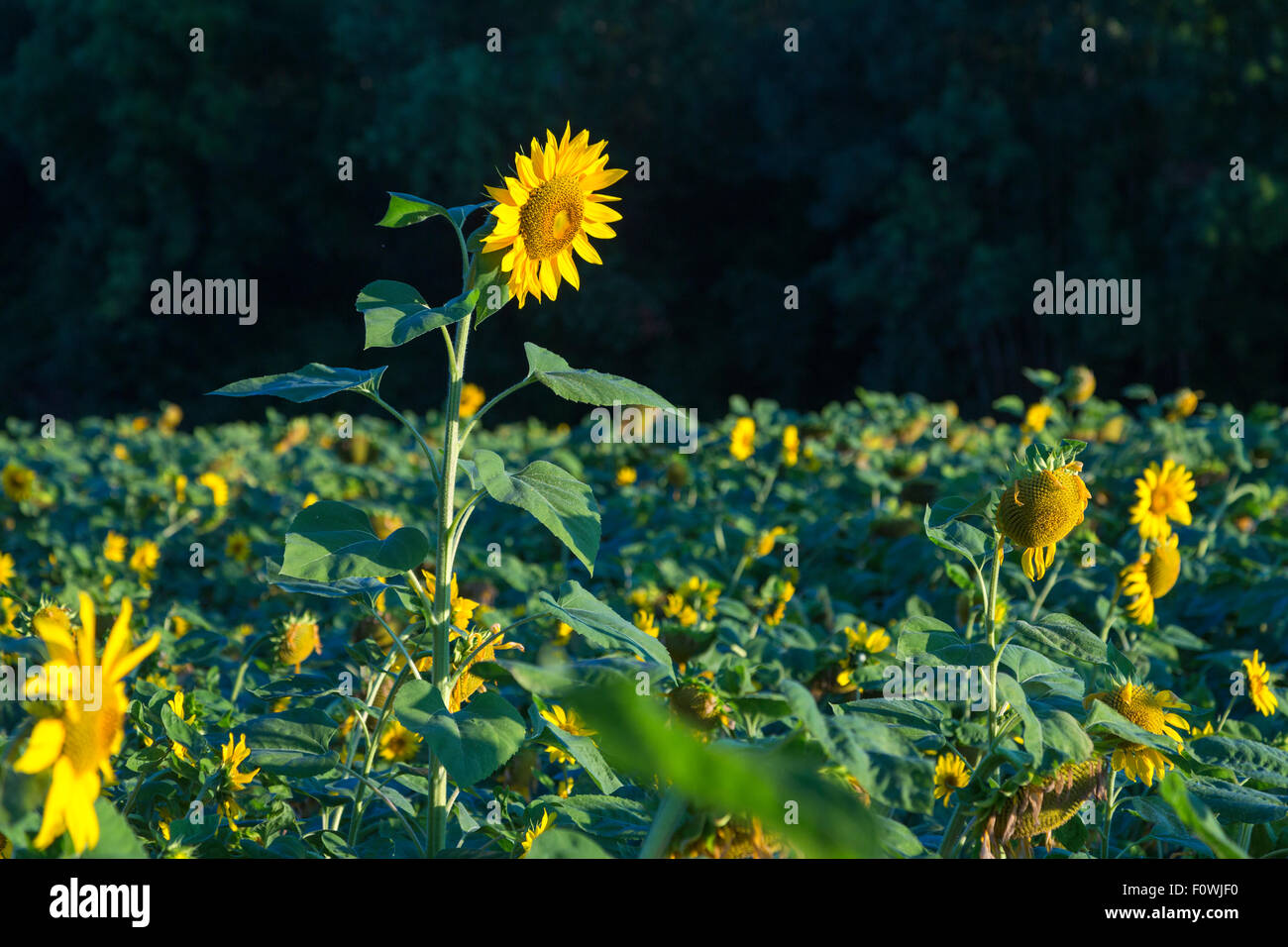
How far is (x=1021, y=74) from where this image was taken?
15125mm

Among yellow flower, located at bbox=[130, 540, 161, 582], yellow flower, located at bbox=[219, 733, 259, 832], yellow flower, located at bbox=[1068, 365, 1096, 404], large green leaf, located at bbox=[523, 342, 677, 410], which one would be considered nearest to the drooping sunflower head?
large green leaf, located at bbox=[523, 342, 677, 410]

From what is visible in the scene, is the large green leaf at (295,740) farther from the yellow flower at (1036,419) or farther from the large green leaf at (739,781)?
the yellow flower at (1036,419)

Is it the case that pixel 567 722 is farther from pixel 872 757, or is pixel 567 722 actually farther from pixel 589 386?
pixel 872 757

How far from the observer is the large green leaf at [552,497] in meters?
1.08

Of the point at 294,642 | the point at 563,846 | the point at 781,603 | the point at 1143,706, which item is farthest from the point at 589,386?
the point at 781,603

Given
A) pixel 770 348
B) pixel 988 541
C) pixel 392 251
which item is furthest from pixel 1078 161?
pixel 988 541

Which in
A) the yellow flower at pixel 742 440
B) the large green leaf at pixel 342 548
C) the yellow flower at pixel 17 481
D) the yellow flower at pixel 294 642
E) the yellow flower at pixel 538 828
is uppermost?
the yellow flower at pixel 742 440

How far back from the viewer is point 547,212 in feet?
3.99

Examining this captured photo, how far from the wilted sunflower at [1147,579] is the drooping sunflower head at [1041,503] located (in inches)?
31.5

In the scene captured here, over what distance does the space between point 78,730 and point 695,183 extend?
1871 cm

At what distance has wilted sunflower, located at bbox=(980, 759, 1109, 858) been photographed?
1.05 meters

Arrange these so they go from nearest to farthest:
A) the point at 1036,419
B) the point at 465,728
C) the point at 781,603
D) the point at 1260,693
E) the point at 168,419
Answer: the point at 465,728 < the point at 1260,693 < the point at 781,603 < the point at 1036,419 < the point at 168,419

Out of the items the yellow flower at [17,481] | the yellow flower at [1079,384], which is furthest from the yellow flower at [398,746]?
the yellow flower at [1079,384]
